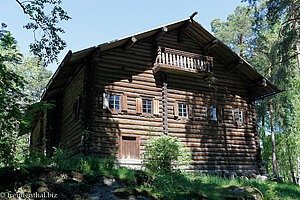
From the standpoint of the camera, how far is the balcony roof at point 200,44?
16625 mm

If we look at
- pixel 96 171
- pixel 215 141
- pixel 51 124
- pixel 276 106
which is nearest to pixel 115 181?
pixel 96 171

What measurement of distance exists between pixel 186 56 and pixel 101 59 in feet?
18.1

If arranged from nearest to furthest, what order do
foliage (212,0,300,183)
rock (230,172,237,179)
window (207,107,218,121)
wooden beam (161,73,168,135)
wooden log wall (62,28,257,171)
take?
wooden log wall (62,28,257,171)
wooden beam (161,73,168,135)
rock (230,172,237,179)
window (207,107,218,121)
foliage (212,0,300,183)

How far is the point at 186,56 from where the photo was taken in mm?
19062

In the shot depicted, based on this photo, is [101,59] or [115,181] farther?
[101,59]

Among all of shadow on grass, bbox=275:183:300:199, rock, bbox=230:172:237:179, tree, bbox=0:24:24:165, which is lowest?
shadow on grass, bbox=275:183:300:199

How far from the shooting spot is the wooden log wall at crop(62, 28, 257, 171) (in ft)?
53.6

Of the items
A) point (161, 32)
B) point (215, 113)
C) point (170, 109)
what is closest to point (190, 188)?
point (170, 109)

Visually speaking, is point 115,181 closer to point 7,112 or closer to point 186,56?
point 7,112

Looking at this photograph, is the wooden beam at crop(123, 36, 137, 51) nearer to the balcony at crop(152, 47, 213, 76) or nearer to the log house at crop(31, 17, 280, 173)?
the log house at crop(31, 17, 280, 173)

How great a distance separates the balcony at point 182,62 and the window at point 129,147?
14.7ft

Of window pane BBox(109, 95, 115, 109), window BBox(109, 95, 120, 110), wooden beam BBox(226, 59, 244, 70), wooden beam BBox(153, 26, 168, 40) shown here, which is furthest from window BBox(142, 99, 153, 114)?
wooden beam BBox(226, 59, 244, 70)

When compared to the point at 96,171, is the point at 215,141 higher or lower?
→ higher

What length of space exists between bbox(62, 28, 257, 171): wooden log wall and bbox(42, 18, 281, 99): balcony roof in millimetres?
448
